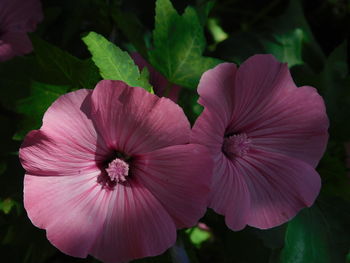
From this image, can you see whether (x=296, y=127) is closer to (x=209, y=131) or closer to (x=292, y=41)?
(x=209, y=131)

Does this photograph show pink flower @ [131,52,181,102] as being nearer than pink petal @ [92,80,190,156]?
No

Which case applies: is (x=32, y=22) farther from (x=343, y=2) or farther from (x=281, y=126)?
(x=343, y=2)

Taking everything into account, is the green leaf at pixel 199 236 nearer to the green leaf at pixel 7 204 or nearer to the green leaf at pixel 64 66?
the green leaf at pixel 7 204

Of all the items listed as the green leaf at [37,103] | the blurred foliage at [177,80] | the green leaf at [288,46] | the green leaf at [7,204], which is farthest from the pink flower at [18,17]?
the green leaf at [288,46]

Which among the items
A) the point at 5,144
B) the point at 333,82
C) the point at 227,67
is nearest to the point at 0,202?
the point at 5,144

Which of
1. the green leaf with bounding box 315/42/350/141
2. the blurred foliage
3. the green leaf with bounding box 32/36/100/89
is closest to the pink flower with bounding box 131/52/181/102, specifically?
the blurred foliage

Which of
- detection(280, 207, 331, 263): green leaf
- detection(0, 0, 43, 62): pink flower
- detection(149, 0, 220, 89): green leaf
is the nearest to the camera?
detection(149, 0, 220, 89): green leaf

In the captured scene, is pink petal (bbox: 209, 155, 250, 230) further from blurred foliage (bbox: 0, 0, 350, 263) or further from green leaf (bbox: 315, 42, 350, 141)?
green leaf (bbox: 315, 42, 350, 141)
